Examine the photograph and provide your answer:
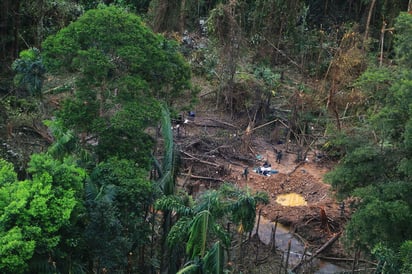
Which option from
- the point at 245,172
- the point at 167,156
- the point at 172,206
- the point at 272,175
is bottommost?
the point at 272,175

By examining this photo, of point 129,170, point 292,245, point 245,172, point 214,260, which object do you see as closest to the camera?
point 214,260

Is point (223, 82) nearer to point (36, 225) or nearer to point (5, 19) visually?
point (5, 19)

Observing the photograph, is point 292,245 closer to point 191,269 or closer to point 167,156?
point 167,156

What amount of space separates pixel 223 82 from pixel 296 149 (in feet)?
10.5

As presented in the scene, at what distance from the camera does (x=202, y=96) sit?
1759cm

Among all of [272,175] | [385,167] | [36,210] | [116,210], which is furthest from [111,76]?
[272,175]

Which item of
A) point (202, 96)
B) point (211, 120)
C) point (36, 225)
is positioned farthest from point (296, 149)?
point (36, 225)

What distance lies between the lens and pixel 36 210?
22.2ft

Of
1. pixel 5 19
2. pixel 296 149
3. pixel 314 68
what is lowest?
pixel 296 149

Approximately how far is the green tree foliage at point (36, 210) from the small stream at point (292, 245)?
17.4ft

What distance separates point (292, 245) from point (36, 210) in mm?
6333

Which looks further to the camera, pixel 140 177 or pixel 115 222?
pixel 140 177

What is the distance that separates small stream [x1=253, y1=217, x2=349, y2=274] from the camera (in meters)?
10.9

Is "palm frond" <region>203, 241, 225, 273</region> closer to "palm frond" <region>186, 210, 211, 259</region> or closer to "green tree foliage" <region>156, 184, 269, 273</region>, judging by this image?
"green tree foliage" <region>156, 184, 269, 273</region>
